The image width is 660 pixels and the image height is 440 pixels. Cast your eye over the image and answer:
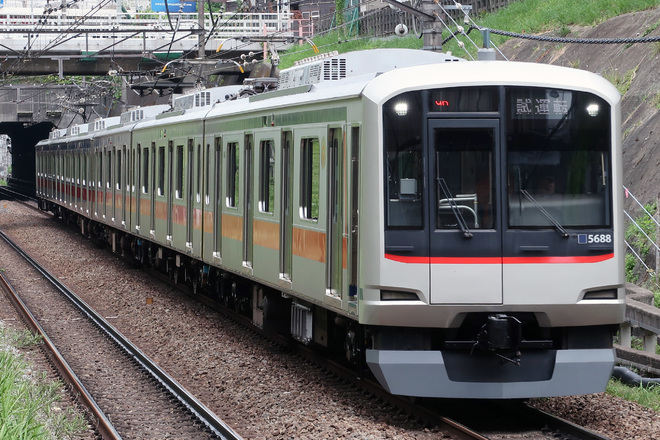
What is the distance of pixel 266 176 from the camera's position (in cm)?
1152

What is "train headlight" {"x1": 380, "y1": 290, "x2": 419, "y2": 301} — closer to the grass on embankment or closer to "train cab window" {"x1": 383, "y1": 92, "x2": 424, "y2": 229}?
"train cab window" {"x1": 383, "y1": 92, "x2": 424, "y2": 229}

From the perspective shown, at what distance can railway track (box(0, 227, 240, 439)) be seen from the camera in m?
8.75

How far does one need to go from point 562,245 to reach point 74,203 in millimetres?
23574

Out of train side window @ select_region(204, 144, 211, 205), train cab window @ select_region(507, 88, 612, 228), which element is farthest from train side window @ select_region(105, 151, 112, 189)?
train cab window @ select_region(507, 88, 612, 228)

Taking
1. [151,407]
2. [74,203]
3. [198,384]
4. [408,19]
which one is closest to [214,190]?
[198,384]

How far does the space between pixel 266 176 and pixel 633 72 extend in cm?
984

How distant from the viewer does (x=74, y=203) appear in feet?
99.1

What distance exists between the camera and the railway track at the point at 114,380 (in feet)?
28.7

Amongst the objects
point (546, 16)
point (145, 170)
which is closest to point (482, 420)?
point (145, 170)

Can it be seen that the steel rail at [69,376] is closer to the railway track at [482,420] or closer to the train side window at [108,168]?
the railway track at [482,420]

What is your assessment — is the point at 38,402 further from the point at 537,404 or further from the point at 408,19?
the point at 408,19

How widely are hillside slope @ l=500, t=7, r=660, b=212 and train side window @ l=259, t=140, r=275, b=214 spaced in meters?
6.49

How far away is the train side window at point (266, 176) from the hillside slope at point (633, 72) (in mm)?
6493

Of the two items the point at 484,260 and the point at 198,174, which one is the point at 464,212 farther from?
the point at 198,174
